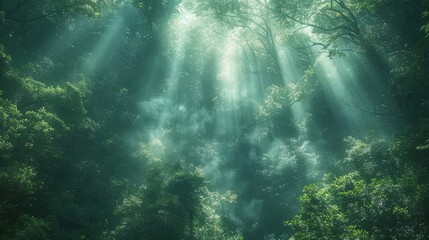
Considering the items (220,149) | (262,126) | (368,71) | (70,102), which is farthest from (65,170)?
(368,71)

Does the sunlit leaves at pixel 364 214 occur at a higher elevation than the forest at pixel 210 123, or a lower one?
lower

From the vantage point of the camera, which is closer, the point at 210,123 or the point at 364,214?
the point at 364,214

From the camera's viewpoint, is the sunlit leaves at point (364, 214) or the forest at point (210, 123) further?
the forest at point (210, 123)

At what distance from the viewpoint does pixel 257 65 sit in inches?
1561

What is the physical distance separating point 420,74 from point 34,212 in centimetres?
2338

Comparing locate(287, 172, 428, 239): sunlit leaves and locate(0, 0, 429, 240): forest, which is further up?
locate(0, 0, 429, 240): forest

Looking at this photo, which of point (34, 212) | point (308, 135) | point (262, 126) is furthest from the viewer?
point (262, 126)

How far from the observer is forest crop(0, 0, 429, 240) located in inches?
504

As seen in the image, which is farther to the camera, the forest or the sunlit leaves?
the forest

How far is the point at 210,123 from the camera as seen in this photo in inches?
1473

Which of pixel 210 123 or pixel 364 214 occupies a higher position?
pixel 210 123

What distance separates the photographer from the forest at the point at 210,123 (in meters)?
12.8

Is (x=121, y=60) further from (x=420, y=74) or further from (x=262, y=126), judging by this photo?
(x=420, y=74)

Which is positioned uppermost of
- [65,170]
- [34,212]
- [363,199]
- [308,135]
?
[308,135]
